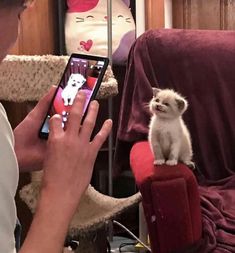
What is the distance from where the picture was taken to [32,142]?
1003 mm

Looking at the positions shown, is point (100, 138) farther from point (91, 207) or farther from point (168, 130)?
point (91, 207)

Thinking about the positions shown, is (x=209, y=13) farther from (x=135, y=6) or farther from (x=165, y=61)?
(x=165, y=61)

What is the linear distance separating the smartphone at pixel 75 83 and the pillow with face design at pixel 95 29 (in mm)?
1408

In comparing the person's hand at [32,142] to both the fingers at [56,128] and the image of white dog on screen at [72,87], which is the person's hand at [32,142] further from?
the fingers at [56,128]

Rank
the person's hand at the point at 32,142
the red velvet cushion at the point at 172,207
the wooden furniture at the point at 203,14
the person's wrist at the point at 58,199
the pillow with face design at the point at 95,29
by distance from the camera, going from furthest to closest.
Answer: the wooden furniture at the point at 203,14 → the pillow with face design at the point at 95,29 → the red velvet cushion at the point at 172,207 → the person's hand at the point at 32,142 → the person's wrist at the point at 58,199

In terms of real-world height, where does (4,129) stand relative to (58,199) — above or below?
above

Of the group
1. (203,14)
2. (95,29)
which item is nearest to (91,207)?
(95,29)

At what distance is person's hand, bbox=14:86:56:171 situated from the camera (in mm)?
977

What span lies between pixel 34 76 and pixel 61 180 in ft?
4.47

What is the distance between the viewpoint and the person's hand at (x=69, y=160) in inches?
28.7

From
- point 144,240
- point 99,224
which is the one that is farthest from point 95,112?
point 144,240

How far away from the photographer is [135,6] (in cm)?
262

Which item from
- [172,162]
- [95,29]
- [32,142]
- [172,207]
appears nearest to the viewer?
[32,142]

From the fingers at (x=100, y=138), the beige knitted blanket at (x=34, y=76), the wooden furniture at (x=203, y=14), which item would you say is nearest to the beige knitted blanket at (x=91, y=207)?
the beige knitted blanket at (x=34, y=76)
